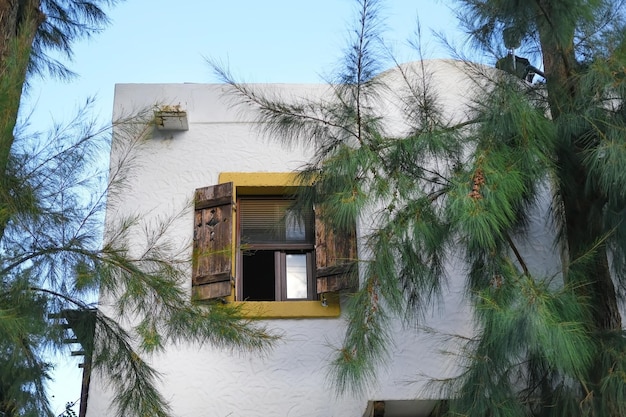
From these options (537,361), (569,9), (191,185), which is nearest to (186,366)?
(191,185)

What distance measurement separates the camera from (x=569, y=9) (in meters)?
6.29

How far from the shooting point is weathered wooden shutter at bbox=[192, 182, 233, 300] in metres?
7.45

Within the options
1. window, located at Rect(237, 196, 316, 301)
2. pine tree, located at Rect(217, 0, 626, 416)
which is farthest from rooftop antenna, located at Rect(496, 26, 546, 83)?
window, located at Rect(237, 196, 316, 301)

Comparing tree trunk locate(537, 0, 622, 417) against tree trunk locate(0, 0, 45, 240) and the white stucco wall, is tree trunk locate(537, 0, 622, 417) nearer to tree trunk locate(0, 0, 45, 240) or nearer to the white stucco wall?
the white stucco wall

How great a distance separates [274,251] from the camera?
805 centimetres

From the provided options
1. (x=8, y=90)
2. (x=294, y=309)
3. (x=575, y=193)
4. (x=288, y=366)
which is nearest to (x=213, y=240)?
(x=294, y=309)

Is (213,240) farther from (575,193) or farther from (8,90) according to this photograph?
(575,193)

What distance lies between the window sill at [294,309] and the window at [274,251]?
302 mm

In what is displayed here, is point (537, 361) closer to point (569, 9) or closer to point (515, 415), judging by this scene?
→ point (515, 415)

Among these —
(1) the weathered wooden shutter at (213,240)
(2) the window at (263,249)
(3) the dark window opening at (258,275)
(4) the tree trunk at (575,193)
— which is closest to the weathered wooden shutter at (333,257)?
(2) the window at (263,249)

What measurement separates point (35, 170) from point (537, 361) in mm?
2991

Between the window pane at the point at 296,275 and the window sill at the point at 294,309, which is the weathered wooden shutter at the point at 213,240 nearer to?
the window sill at the point at 294,309

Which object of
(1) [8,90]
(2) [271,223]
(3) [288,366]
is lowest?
(3) [288,366]

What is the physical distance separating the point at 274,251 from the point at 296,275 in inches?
10.2
